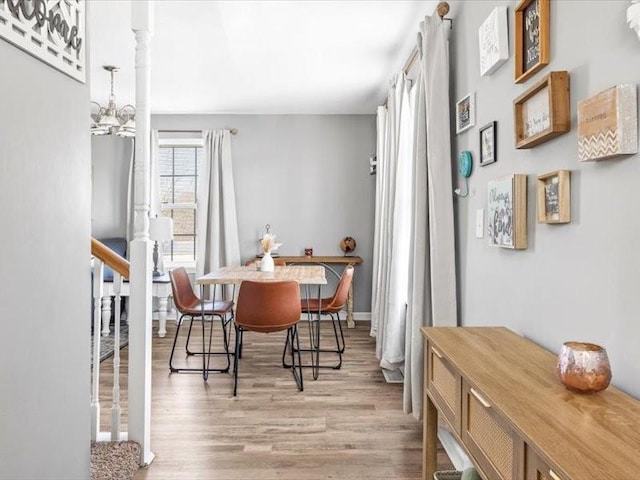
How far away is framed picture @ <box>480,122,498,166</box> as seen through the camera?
1.92 m

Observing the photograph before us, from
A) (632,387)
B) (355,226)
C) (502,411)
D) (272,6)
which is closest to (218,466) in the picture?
(502,411)

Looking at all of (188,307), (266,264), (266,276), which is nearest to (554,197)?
(266,276)

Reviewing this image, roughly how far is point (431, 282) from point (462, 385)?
1139 mm

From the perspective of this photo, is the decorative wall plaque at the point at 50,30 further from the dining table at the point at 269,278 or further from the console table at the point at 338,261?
the console table at the point at 338,261

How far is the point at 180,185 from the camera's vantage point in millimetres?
5621

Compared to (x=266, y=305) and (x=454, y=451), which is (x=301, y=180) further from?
(x=454, y=451)

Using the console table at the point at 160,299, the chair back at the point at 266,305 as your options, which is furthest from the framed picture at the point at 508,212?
the console table at the point at 160,299

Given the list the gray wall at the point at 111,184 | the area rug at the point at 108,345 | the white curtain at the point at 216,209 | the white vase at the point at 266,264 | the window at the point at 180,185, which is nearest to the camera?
the white vase at the point at 266,264

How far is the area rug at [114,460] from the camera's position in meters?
1.93

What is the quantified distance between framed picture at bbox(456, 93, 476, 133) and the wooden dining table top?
4.94 ft

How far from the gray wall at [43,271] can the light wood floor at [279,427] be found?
94 cm

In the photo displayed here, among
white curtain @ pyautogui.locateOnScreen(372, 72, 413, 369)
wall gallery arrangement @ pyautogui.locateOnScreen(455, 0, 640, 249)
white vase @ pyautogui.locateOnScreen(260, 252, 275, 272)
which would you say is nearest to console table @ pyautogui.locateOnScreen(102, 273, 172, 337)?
white vase @ pyautogui.locateOnScreen(260, 252, 275, 272)

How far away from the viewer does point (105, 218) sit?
→ 5.46 meters

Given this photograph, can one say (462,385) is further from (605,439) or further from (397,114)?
(397,114)
